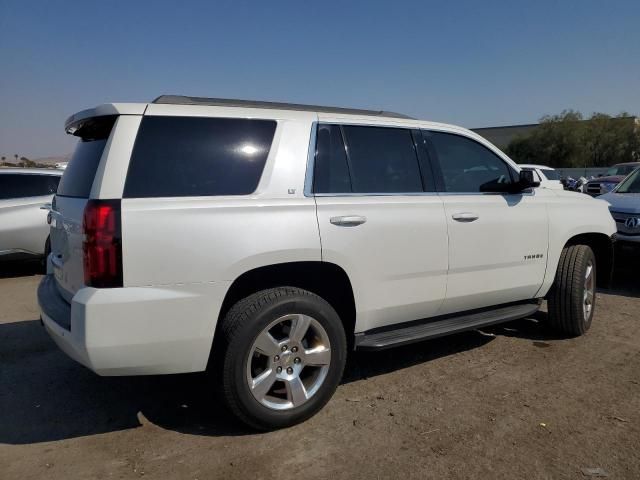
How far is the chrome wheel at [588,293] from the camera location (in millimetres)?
4758

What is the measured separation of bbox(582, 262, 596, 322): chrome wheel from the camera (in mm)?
4758

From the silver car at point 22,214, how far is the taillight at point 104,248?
17.8 ft

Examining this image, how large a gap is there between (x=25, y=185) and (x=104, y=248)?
634cm

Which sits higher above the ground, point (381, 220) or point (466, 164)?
point (466, 164)

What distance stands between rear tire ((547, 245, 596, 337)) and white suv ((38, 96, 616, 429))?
732 millimetres

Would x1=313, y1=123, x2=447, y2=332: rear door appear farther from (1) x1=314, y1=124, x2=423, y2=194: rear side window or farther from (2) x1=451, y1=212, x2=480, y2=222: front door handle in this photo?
(2) x1=451, y1=212, x2=480, y2=222: front door handle

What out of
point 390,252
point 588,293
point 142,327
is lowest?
point 588,293

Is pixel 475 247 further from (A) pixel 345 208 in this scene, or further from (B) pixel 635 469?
(B) pixel 635 469

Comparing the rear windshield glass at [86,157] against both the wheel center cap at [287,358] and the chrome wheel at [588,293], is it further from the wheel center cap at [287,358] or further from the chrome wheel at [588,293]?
the chrome wheel at [588,293]

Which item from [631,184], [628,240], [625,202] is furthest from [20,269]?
[631,184]

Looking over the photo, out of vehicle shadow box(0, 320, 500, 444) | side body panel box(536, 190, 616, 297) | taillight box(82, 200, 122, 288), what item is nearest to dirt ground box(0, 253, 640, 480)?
vehicle shadow box(0, 320, 500, 444)

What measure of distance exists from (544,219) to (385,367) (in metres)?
1.83

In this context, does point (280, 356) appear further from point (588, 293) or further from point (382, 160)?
point (588, 293)

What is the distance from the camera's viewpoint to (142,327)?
269 centimetres
